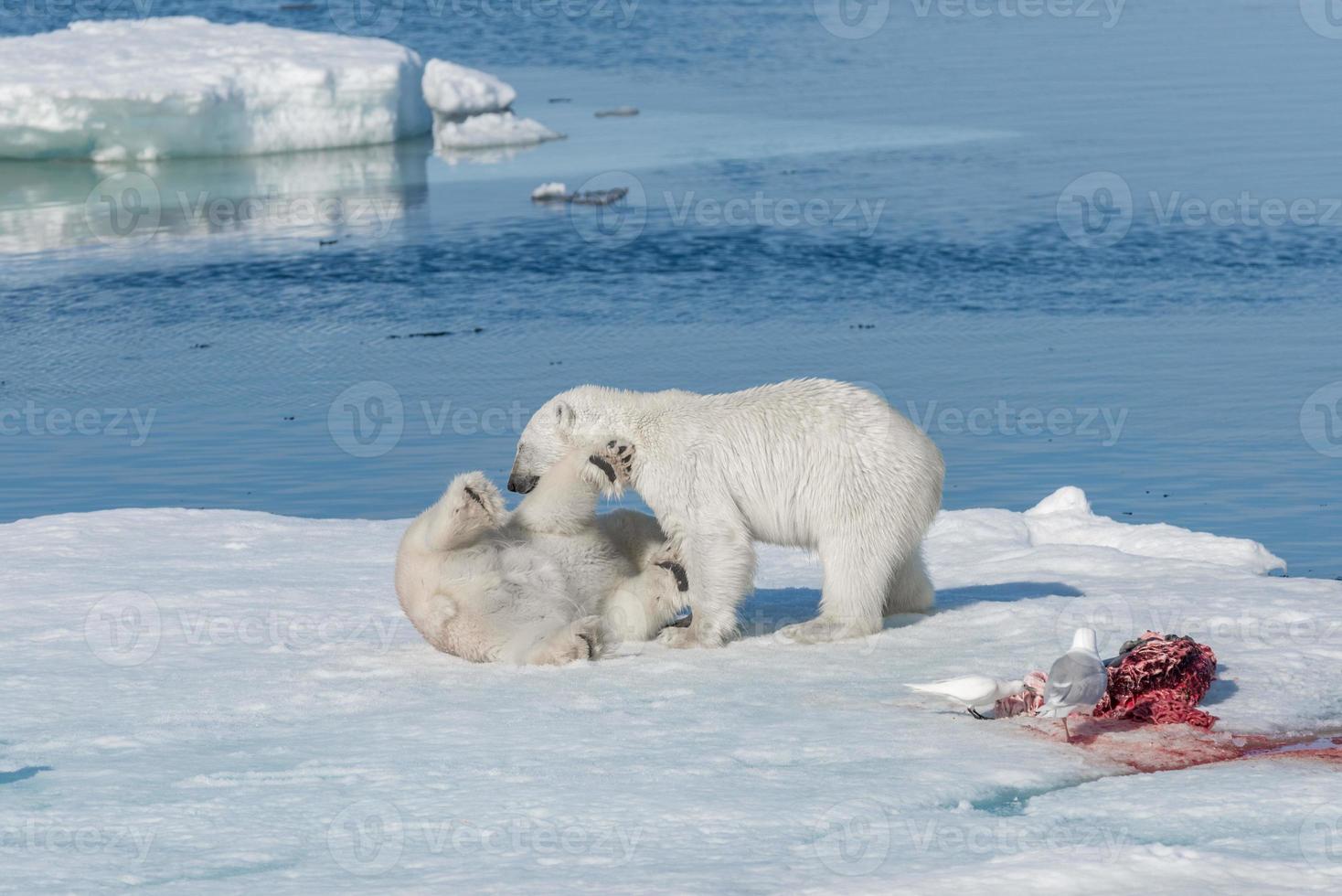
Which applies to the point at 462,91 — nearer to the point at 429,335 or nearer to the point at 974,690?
the point at 429,335

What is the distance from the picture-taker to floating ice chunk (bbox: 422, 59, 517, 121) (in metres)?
24.0

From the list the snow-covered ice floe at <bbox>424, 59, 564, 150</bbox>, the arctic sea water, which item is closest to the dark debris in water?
the arctic sea water

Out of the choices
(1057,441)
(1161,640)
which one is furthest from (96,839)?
(1057,441)

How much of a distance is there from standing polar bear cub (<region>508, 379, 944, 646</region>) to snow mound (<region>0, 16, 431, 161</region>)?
16.4 metres

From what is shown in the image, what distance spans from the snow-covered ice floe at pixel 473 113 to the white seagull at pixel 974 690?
60.3ft

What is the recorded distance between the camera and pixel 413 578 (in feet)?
18.6

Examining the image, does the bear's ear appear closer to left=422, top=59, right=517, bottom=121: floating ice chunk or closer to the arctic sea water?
the arctic sea water

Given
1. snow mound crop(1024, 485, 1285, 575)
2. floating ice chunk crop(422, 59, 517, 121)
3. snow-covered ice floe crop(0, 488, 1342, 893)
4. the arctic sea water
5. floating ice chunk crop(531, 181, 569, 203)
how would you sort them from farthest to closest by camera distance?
floating ice chunk crop(422, 59, 517, 121) < floating ice chunk crop(531, 181, 569, 203) < the arctic sea water < snow mound crop(1024, 485, 1285, 575) < snow-covered ice floe crop(0, 488, 1342, 893)

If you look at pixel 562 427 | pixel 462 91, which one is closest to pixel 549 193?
pixel 462 91

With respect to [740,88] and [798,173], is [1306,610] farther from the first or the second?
[740,88]

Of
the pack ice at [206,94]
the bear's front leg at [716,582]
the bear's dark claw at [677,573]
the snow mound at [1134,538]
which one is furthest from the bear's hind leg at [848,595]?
the pack ice at [206,94]

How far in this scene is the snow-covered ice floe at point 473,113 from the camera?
22.7 meters

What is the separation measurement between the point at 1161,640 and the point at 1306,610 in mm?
1118

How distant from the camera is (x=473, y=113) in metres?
24.7
